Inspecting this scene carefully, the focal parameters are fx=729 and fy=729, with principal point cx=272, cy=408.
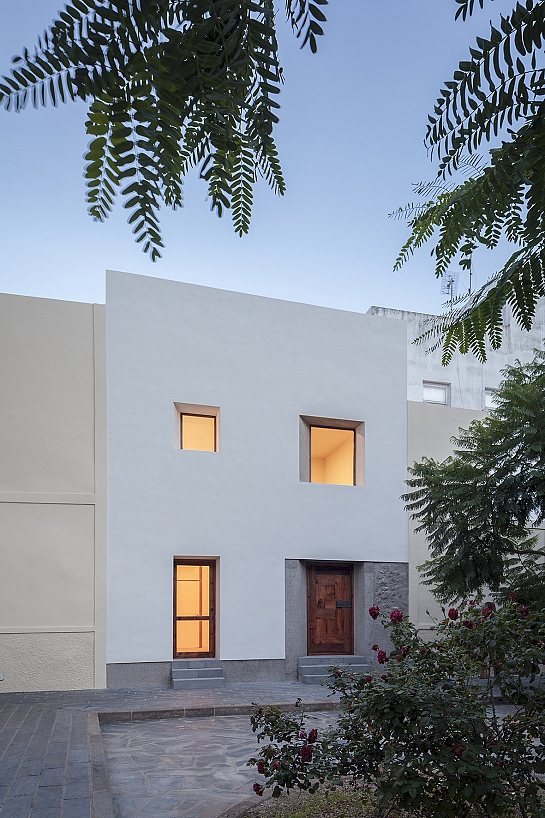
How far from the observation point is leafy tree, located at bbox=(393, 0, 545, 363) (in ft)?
4.90

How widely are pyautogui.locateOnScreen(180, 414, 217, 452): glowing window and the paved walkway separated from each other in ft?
14.8

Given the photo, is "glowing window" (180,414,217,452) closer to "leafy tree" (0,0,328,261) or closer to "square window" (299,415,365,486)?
"square window" (299,415,365,486)

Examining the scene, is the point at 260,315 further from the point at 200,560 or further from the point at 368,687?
the point at 368,687

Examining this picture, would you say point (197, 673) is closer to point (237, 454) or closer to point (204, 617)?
point (204, 617)

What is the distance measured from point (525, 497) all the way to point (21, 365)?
28.3ft

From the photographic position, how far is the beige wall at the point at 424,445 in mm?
14906

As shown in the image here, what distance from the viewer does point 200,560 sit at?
44.8ft

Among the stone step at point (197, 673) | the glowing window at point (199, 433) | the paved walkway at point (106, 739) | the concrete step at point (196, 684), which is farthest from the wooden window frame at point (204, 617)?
the glowing window at point (199, 433)

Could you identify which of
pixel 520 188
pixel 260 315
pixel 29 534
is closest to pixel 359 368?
pixel 260 315

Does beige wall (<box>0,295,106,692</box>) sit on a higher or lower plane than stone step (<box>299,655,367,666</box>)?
higher

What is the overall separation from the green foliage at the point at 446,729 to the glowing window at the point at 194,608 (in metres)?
8.89

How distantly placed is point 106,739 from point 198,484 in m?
5.45

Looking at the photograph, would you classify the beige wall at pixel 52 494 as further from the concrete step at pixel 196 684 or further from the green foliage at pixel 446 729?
the green foliage at pixel 446 729

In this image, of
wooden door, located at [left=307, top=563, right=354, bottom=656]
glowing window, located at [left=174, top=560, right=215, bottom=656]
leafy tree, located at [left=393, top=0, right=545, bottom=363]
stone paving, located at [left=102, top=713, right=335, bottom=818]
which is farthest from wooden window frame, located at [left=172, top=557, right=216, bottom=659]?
leafy tree, located at [left=393, top=0, right=545, bottom=363]
